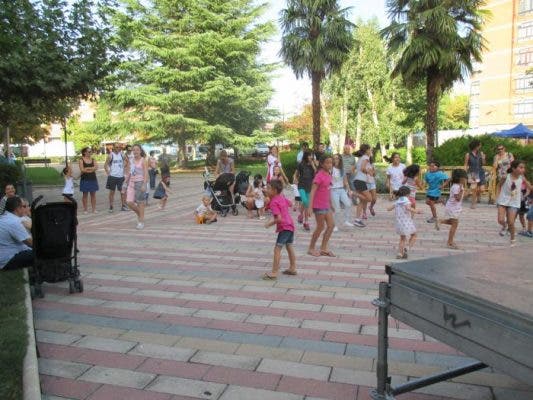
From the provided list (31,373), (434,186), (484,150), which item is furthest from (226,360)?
(484,150)

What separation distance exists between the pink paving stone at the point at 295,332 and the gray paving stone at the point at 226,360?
562 millimetres

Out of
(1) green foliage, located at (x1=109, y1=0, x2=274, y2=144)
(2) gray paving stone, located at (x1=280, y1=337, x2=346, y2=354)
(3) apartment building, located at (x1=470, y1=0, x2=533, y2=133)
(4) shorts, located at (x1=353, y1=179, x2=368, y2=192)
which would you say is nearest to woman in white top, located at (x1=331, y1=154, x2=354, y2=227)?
(4) shorts, located at (x1=353, y1=179, x2=368, y2=192)

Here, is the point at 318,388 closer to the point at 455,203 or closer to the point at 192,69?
the point at 455,203

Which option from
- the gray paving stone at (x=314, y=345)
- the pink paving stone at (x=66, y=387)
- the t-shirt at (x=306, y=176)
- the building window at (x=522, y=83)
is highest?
the building window at (x=522, y=83)

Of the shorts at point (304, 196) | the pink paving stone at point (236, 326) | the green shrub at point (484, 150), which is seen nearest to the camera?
the pink paving stone at point (236, 326)

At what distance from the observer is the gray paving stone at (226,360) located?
387cm

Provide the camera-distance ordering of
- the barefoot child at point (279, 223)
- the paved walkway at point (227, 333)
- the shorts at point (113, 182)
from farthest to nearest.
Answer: the shorts at point (113, 182)
the barefoot child at point (279, 223)
the paved walkway at point (227, 333)

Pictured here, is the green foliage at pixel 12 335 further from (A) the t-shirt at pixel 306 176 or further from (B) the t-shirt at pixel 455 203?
(B) the t-shirt at pixel 455 203

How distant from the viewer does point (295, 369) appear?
3.78 m

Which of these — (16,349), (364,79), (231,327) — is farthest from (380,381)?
(364,79)

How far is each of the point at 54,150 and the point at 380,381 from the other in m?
71.2

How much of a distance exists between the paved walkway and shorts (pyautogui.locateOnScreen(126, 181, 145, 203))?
218cm

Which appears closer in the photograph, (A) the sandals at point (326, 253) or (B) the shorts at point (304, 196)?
(A) the sandals at point (326, 253)

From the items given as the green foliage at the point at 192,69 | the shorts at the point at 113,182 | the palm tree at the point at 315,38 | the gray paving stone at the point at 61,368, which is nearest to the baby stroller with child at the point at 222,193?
the shorts at the point at 113,182
